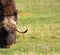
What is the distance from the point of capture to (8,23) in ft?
34.8

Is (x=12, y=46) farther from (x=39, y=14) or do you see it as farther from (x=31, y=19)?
(x=39, y=14)

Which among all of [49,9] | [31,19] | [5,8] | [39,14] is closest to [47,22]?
[31,19]

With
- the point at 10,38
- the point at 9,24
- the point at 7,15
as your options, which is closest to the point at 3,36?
the point at 10,38

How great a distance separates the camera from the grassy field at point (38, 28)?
32.9 feet

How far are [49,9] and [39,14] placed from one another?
2.07 m

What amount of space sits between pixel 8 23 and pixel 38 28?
4831mm

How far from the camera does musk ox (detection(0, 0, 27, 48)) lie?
10.4 metres

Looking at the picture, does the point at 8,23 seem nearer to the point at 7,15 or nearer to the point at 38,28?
the point at 7,15

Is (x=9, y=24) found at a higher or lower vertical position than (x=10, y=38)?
higher

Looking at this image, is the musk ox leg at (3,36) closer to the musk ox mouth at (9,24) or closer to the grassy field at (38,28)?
the musk ox mouth at (9,24)

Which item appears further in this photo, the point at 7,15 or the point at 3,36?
the point at 7,15

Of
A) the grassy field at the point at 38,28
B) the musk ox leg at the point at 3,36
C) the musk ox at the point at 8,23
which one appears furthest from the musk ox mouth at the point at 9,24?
the grassy field at the point at 38,28

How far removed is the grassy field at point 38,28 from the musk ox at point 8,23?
0.28 m

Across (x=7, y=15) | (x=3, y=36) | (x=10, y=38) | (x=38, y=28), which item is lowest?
(x=38, y=28)
